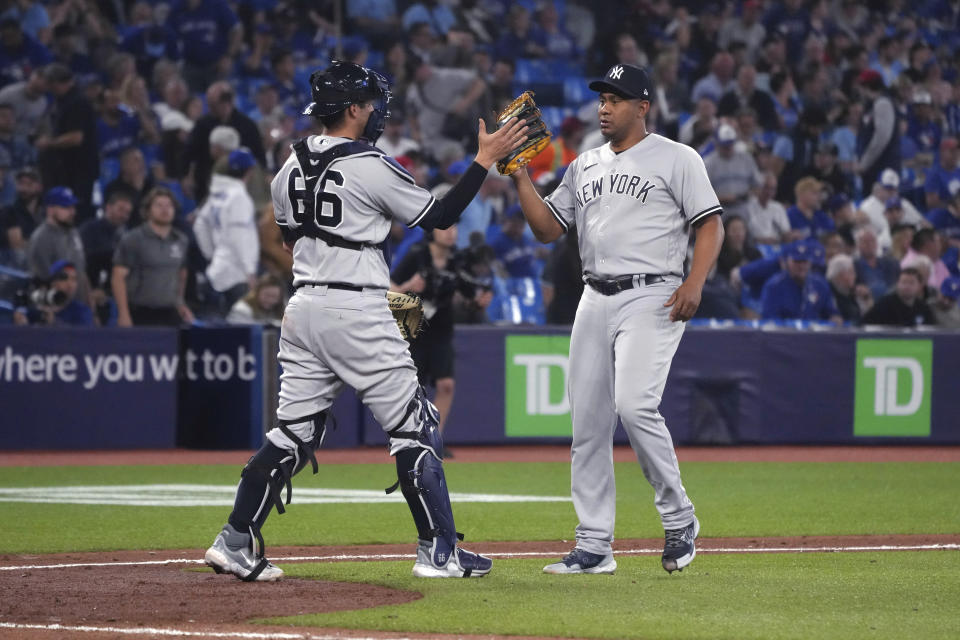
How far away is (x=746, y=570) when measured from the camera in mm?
6828

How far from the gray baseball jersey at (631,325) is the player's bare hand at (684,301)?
0.06m

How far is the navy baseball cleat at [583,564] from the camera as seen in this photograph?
6602 mm

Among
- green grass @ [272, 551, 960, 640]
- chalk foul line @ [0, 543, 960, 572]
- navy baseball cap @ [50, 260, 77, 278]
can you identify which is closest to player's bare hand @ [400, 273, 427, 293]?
navy baseball cap @ [50, 260, 77, 278]

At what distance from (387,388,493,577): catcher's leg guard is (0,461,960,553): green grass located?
1.73 meters

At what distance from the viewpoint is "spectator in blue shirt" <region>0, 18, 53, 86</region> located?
54.8 feet

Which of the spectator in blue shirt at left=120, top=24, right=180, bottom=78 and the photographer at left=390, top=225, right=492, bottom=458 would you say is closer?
the photographer at left=390, top=225, right=492, bottom=458

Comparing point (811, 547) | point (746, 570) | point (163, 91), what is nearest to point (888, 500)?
point (811, 547)

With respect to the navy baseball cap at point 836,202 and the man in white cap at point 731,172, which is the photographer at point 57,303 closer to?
the man in white cap at point 731,172

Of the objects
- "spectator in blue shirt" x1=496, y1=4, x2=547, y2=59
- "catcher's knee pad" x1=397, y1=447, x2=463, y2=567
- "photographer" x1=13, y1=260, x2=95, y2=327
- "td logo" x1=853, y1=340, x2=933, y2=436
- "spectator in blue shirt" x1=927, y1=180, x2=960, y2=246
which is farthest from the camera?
"spectator in blue shirt" x1=496, y1=4, x2=547, y2=59

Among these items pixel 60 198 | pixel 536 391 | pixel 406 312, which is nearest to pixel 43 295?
pixel 60 198

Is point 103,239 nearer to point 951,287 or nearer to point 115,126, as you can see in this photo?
point 115,126

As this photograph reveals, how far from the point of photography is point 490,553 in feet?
24.8

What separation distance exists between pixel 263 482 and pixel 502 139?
172 centimetres

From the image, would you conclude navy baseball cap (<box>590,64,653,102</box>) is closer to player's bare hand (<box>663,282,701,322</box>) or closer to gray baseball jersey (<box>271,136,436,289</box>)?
player's bare hand (<box>663,282,701,322</box>)
